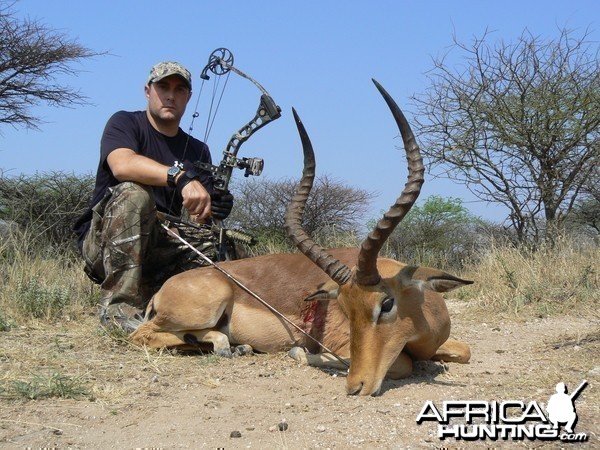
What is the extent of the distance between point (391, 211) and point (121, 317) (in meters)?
2.98

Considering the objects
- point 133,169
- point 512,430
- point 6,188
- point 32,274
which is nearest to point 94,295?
point 32,274

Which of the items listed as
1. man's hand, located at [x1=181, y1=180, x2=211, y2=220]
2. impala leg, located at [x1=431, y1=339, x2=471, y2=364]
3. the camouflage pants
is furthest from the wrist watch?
impala leg, located at [x1=431, y1=339, x2=471, y2=364]

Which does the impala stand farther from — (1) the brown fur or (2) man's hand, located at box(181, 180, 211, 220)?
(2) man's hand, located at box(181, 180, 211, 220)

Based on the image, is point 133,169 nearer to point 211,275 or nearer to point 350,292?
point 211,275

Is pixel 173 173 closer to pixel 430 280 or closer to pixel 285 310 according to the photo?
pixel 285 310

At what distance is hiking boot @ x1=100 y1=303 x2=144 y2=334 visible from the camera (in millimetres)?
6633

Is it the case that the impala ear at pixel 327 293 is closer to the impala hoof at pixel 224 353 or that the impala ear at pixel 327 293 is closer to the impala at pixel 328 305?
the impala at pixel 328 305

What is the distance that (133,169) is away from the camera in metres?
6.69

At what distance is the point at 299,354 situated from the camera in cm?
613

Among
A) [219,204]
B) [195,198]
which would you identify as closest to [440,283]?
[195,198]

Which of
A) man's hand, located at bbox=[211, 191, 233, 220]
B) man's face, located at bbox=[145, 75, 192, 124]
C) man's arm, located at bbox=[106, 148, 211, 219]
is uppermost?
man's face, located at bbox=[145, 75, 192, 124]

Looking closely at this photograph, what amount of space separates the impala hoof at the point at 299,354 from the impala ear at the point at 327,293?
56cm

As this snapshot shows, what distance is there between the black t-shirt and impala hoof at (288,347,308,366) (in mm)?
1960

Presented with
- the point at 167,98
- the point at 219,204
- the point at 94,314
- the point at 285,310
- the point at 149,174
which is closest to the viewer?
the point at 285,310
